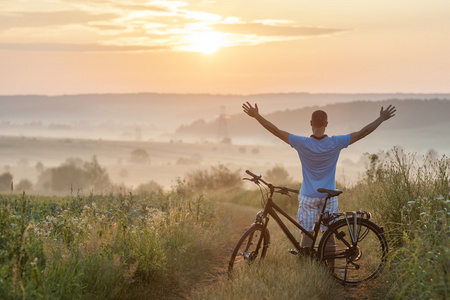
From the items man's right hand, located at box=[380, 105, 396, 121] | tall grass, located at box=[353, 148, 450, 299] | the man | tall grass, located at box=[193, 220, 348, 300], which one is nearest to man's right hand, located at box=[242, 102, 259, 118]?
the man

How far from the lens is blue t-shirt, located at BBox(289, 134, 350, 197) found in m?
7.34

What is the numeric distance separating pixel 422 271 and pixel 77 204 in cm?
849

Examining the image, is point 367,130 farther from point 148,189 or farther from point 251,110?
point 148,189

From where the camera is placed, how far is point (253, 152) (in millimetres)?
186500

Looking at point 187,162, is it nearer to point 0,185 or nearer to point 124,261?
point 0,185

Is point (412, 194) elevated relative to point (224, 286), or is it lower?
elevated

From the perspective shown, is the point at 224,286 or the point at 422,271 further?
the point at 224,286

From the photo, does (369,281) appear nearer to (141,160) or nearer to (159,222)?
(159,222)

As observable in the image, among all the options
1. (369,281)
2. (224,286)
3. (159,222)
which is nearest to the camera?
(224,286)

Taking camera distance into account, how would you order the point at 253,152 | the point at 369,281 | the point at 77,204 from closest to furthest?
1. the point at 369,281
2. the point at 77,204
3. the point at 253,152

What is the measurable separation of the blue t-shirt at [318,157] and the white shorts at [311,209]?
10cm

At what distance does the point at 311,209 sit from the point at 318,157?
774 millimetres

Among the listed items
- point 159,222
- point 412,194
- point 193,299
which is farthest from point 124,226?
point 412,194

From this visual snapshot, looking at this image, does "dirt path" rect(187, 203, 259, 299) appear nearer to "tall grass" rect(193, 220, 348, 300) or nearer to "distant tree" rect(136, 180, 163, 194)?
"tall grass" rect(193, 220, 348, 300)
